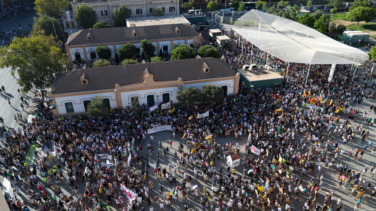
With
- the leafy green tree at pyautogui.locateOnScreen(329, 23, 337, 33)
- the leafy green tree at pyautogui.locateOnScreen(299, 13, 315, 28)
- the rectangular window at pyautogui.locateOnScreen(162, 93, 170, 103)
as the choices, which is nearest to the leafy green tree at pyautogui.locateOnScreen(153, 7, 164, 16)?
the leafy green tree at pyautogui.locateOnScreen(299, 13, 315, 28)

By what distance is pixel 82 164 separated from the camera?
2895cm

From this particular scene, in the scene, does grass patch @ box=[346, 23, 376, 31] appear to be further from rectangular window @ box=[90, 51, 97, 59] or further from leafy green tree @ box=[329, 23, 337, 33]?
rectangular window @ box=[90, 51, 97, 59]

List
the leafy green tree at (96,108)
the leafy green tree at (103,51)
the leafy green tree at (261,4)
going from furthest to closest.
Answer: the leafy green tree at (261,4)
the leafy green tree at (103,51)
the leafy green tree at (96,108)

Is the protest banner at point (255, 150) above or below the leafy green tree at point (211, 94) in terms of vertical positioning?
below

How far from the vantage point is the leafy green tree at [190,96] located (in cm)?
3612

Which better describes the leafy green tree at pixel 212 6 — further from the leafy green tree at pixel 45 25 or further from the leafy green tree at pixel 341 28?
the leafy green tree at pixel 45 25

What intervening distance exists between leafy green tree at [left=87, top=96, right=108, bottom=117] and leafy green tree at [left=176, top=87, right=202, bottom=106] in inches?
392

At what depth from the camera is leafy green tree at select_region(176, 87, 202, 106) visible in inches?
1422

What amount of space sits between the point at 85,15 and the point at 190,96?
44473mm

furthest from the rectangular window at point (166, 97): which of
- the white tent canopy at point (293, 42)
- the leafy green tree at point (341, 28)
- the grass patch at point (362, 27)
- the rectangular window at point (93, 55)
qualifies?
the grass patch at point (362, 27)

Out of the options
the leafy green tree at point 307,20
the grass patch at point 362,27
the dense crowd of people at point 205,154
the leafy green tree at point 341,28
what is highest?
the leafy green tree at point 307,20

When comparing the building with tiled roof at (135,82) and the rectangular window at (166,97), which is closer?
the building with tiled roof at (135,82)

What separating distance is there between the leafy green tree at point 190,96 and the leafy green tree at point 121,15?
136ft

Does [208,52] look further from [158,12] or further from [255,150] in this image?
[158,12]
